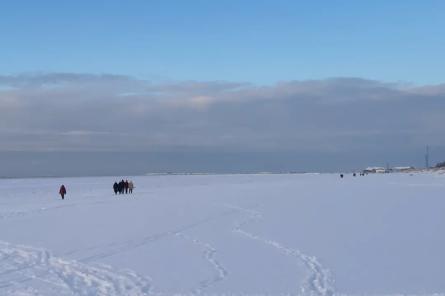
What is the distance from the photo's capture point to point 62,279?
9125 millimetres

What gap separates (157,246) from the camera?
12.6 m

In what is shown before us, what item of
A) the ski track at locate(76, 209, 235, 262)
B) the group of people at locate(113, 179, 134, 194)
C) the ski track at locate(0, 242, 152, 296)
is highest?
the group of people at locate(113, 179, 134, 194)

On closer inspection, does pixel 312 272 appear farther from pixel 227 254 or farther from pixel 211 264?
pixel 227 254

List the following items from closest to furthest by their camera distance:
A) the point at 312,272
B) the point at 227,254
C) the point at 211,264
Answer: the point at 312,272 < the point at 211,264 < the point at 227,254

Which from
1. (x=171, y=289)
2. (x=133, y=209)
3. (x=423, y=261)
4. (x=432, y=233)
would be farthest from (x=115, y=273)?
(x=133, y=209)

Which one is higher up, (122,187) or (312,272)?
(122,187)

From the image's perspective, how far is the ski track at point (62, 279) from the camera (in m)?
8.29

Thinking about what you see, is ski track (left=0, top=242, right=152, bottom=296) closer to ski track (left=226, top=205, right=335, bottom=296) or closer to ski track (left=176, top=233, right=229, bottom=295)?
ski track (left=176, top=233, right=229, bottom=295)

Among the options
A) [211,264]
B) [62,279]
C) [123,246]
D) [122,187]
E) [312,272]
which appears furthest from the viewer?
[122,187]

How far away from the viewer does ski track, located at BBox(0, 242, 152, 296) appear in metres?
8.29

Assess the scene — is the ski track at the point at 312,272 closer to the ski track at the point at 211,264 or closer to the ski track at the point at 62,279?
the ski track at the point at 211,264

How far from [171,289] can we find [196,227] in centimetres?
788

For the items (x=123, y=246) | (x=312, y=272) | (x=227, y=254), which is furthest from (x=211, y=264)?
(x=123, y=246)

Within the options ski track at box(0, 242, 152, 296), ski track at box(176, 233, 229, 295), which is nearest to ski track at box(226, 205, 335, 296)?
ski track at box(176, 233, 229, 295)
